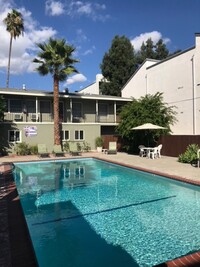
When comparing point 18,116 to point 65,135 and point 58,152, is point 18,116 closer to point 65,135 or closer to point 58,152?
point 65,135

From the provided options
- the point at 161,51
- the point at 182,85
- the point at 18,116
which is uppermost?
the point at 161,51

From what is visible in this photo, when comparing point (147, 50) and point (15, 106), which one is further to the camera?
point (147, 50)

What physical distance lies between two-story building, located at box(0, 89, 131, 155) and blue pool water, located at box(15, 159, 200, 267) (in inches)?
428

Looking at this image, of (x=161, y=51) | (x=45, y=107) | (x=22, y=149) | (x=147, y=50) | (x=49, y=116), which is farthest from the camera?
(x=161, y=51)

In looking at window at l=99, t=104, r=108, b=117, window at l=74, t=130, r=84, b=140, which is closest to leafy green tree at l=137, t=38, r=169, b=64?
window at l=99, t=104, r=108, b=117

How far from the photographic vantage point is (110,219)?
7477 millimetres

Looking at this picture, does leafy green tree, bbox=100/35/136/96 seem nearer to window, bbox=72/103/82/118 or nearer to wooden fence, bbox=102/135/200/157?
window, bbox=72/103/82/118

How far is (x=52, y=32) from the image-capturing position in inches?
939

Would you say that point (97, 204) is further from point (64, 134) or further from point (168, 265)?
point (64, 134)

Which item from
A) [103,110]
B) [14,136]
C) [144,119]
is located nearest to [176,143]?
[144,119]

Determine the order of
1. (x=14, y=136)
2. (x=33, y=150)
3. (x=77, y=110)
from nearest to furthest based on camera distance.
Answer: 1. (x=14, y=136)
2. (x=33, y=150)
3. (x=77, y=110)

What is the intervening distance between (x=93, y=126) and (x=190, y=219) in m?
20.5

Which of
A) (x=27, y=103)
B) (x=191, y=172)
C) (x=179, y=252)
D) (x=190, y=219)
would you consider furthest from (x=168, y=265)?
(x=27, y=103)

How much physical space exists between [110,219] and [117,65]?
128 ft
